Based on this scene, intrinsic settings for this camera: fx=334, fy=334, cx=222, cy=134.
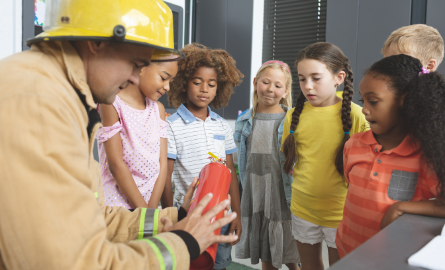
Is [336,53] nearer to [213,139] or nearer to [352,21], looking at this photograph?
[213,139]

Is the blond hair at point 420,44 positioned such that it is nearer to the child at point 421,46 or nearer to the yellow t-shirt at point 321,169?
the child at point 421,46

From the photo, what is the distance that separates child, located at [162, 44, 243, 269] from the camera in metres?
1.88

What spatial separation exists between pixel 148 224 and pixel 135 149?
0.53 m

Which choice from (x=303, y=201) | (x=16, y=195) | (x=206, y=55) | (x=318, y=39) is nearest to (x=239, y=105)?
(x=318, y=39)

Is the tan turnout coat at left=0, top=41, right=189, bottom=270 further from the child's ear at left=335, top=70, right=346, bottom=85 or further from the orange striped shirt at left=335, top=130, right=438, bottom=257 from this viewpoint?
the child's ear at left=335, top=70, right=346, bottom=85

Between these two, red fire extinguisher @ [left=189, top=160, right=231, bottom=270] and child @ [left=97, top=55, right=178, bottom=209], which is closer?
red fire extinguisher @ [left=189, top=160, right=231, bottom=270]

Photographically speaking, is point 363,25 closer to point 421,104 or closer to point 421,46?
point 421,46

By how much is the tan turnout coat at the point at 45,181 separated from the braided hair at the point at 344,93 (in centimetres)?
132

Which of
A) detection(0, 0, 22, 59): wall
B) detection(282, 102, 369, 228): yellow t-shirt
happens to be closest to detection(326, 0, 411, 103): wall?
detection(282, 102, 369, 228): yellow t-shirt

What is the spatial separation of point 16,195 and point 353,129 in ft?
5.20

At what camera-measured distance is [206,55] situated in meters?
2.04

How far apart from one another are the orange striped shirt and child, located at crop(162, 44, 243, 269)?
0.69 metres

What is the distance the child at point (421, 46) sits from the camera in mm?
1725

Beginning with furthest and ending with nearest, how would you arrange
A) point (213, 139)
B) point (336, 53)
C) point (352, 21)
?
point (352, 21), point (213, 139), point (336, 53)
